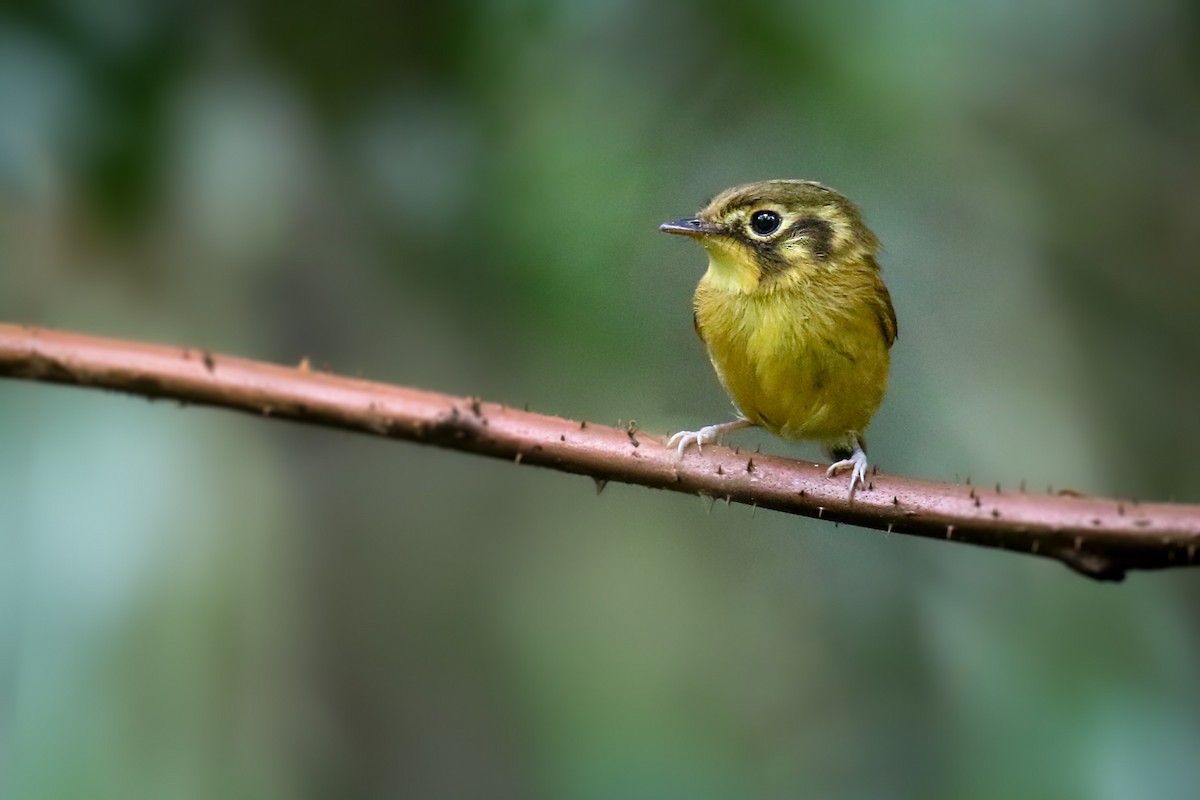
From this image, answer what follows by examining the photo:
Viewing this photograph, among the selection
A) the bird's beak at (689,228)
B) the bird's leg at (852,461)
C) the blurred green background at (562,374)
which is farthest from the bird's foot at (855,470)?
the blurred green background at (562,374)

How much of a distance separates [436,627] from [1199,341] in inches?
90.2

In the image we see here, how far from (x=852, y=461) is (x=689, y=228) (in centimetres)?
50

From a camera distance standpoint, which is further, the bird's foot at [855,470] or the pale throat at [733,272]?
the pale throat at [733,272]

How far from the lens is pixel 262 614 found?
3.04 metres

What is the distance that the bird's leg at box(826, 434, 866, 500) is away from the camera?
1353mm

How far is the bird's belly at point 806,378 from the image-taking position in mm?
1958

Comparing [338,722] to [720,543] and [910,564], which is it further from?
[910,564]

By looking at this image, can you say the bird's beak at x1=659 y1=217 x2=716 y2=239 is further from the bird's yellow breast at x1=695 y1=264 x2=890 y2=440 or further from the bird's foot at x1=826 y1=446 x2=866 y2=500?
the bird's foot at x1=826 y1=446 x2=866 y2=500

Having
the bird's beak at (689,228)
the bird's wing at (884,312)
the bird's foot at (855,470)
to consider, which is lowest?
the bird's foot at (855,470)

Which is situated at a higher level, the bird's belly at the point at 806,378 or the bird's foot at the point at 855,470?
the bird's belly at the point at 806,378

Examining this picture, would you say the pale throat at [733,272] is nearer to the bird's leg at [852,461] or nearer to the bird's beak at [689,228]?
the bird's beak at [689,228]

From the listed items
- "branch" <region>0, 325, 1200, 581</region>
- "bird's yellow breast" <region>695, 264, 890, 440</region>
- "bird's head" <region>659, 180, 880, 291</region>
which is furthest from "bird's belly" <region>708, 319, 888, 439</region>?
"branch" <region>0, 325, 1200, 581</region>

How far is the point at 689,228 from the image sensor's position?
76.3 inches

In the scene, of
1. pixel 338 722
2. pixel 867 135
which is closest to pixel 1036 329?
pixel 867 135
